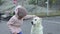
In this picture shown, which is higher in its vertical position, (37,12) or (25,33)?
(25,33)

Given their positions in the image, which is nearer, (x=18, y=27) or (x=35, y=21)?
(x=18, y=27)

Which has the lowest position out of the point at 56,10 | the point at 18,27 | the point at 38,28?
the point at 56,10

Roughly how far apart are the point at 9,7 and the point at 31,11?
269cm

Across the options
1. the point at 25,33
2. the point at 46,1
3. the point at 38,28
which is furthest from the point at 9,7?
the point at 38,28

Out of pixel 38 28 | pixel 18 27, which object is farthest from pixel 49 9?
pixel 18 27

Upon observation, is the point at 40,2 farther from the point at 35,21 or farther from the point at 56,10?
the point at 35,21

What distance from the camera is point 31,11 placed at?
1106 inches

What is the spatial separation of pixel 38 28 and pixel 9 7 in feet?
71.5

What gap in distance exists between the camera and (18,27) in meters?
5.26

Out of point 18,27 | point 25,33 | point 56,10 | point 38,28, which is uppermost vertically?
point 18,27

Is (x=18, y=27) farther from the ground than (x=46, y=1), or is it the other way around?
(x=18, y=27)

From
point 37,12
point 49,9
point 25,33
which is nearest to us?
point 25,33

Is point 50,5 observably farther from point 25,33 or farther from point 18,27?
point 18,27

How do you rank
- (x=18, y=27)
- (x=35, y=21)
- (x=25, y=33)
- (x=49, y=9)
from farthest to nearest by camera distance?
(x=49, y=9) < (x=25, y=33) < (x=35, y=21) < (x=18, y=27)
